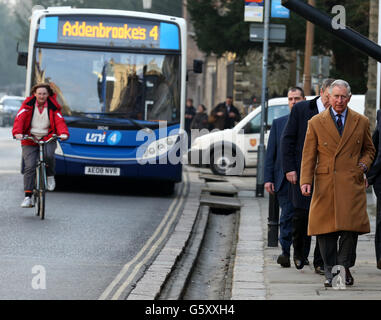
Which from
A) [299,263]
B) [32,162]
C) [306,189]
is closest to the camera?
[306,189]

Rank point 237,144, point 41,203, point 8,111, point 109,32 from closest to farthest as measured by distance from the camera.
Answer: point 41,203, point 109,32, point 237,144, point 8,111

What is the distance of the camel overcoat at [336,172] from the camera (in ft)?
27.1

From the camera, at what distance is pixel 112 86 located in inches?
679

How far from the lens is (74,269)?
30.2 feet

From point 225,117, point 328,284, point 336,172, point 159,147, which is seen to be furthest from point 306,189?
point 225,117

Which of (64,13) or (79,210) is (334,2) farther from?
(79,210)

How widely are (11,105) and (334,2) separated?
29998 mm

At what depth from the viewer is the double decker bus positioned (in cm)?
1714

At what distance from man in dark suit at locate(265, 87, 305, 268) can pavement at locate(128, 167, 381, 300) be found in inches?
9.4

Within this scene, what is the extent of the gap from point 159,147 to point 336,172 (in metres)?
9.01

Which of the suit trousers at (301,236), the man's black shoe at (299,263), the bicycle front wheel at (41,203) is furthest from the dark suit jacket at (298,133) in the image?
the bicycle front wheel at (41,203)

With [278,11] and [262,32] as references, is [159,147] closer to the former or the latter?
[262,32]

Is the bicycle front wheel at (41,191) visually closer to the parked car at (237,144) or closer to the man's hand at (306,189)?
the man's hand at (306,189)
